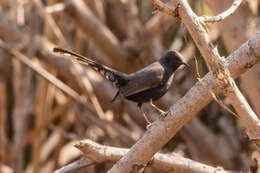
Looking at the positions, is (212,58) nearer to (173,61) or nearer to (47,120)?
(173,61)

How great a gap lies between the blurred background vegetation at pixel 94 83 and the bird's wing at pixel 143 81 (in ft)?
3.71

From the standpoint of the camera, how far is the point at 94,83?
524cm

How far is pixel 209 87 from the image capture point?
2.34m

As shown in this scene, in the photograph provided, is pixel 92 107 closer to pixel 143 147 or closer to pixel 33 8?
pixel 33 8

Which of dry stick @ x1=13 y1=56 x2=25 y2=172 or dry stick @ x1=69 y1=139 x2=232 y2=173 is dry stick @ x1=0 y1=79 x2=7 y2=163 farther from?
dry stick @ x1=69 y1=139 x2=232 y2=173

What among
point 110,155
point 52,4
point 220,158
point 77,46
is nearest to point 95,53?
point 77,46

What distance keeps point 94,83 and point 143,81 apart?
1.57 metres

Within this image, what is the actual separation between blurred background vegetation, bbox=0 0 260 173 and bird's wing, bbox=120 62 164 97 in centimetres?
113

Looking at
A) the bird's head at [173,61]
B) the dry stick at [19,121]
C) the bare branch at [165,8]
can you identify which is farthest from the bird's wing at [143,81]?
the dry stick at [19,121]

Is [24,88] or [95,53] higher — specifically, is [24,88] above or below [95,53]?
below

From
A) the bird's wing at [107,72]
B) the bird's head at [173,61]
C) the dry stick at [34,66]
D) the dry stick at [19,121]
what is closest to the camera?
the bird's wing at [107,72]

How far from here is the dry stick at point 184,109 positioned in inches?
90.7

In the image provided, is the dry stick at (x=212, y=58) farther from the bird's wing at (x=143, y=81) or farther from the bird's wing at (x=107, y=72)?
the bird's wing at (x=143, y=81)

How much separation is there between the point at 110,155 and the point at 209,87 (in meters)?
0.75
